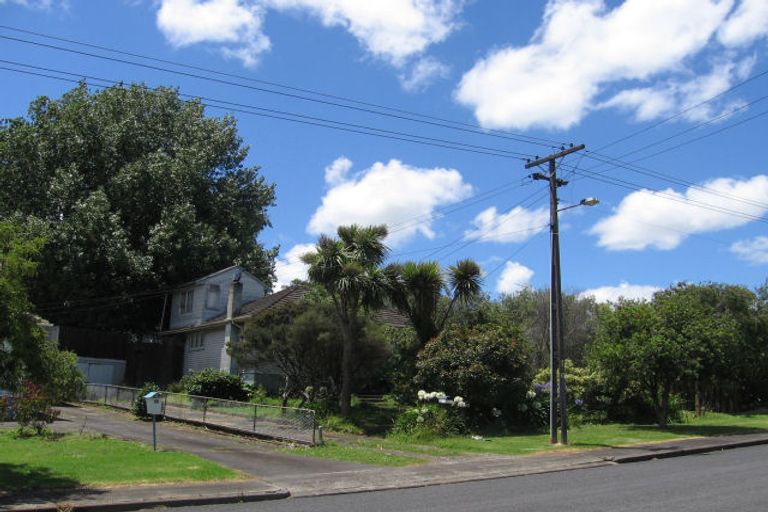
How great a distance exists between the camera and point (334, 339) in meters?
24.6

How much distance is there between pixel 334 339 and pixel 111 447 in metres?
10.3

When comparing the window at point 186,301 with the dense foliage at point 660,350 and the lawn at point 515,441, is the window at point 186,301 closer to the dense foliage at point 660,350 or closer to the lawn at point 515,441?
the lawn at point 515,441

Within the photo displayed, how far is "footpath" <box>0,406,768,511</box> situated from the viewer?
403 inches

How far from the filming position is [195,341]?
37.1 m

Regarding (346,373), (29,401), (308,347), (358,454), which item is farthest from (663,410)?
(29,401)

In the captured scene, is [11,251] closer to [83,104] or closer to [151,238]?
[151,238]

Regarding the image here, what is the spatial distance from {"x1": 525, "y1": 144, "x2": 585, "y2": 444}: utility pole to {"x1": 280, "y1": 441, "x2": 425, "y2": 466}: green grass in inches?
209

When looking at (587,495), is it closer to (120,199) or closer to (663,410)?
(663,410)

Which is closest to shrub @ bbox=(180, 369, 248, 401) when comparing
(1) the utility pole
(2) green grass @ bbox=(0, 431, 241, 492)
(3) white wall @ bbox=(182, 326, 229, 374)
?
(3) white wall @ bbox=(182, 326, 229, 374)

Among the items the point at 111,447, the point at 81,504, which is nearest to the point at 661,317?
the point at 111,447

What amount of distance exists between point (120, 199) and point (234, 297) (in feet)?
36.4

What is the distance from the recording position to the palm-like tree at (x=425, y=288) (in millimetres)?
25197

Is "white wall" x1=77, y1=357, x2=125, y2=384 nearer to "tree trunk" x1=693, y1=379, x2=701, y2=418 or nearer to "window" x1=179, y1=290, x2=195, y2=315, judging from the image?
"window" x1=179, y1=290, x2=195, y2=315

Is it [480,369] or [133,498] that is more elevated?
[480,369]
